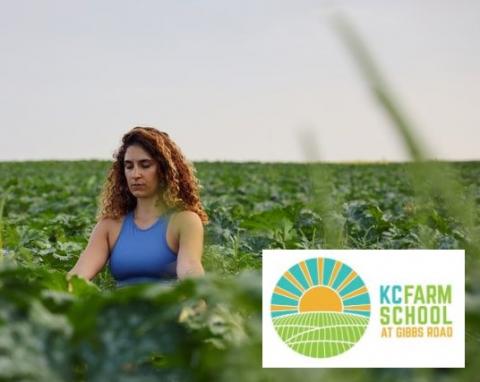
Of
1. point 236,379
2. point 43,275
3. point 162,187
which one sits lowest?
point 236,379

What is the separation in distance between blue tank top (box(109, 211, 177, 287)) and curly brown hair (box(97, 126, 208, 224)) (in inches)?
7.0

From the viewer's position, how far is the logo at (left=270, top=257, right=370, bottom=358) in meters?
1.57

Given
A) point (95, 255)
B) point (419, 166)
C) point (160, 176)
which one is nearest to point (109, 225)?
point (95, 255)

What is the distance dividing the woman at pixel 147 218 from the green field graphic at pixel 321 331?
2.64 meters

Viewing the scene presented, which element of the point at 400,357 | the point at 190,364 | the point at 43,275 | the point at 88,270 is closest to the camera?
the point at 400,357

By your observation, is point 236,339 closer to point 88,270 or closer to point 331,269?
point 331,269

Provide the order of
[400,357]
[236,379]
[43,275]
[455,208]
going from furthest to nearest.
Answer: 1. [43,275]
2. [400,357]
3. [236,379]
4. [455,208]

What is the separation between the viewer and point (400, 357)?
1507mm

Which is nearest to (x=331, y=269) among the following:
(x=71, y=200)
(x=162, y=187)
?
(x=162, y=187)

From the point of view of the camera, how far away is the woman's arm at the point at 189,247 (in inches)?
165

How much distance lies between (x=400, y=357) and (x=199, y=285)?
38 cm

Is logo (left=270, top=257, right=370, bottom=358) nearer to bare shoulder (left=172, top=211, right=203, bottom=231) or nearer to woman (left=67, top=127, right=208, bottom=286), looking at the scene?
woman (left=67, top=127, right=208, bottom=286)

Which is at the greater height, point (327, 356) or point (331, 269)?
point (331, 269)

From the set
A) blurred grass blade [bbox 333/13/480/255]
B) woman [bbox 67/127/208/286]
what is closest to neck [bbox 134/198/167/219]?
woman [bbox 67/127/208/286]
